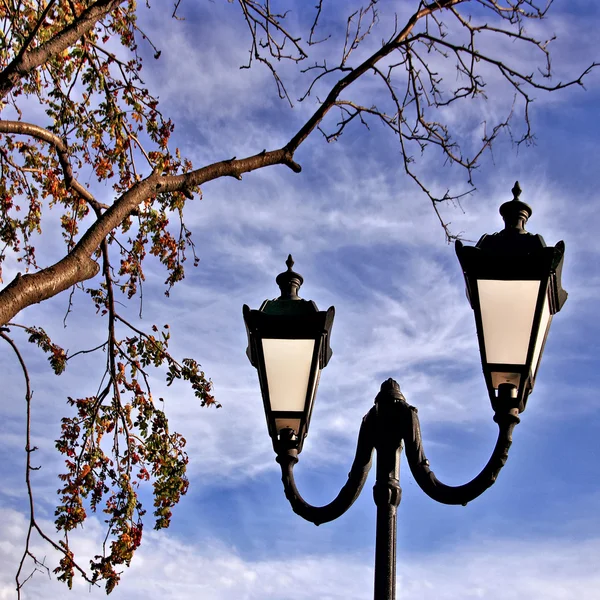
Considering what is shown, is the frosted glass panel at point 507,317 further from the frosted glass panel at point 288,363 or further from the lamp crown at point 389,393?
the frosted glass panel at point 288,363

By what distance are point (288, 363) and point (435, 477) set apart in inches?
31.8

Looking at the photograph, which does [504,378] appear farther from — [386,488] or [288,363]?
[288,363]

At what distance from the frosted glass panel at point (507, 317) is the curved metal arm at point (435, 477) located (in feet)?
0.74

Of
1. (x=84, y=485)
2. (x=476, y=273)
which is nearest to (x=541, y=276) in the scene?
(x=476, y=273)

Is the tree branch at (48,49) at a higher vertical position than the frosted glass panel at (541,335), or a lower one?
higher

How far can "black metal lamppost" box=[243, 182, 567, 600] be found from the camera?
3.24 m

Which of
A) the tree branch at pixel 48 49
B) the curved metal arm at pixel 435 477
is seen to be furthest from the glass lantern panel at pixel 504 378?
the tree branch at pixel 48 49

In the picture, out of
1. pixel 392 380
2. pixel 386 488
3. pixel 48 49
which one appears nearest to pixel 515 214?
pixel 392 380

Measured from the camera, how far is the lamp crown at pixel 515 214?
3475mm

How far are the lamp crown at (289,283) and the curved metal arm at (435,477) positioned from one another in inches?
28.8

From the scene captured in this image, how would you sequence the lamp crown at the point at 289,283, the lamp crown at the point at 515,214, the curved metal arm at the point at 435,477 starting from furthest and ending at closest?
the lamp crown at the point at 289,283 → the lamp crown at the point at 515,214 → the curved metal arm at the point at 435,477

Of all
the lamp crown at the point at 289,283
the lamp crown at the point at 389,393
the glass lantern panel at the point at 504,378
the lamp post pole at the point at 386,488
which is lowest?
the lamp post pole at the point at 386,488

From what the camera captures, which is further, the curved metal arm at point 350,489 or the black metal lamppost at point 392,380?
the curved metal arm at point 350,489

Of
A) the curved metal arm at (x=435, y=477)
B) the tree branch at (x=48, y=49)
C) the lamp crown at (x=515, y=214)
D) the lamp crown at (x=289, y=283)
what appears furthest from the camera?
the tree branch at (x=48, y=49)
